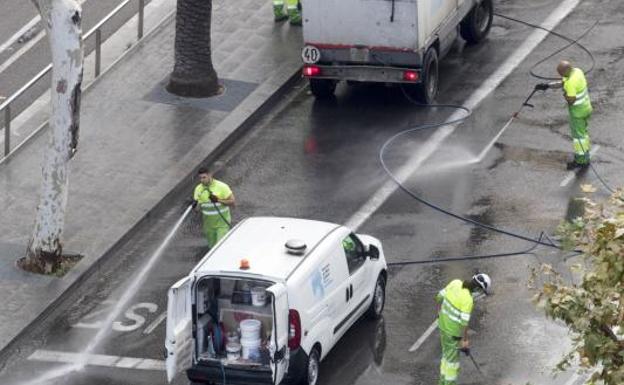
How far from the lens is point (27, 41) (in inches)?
1122

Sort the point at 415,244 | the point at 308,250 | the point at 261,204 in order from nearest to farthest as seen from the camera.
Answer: the point at 308,250 < the point at 415,244 < the point at 261,204

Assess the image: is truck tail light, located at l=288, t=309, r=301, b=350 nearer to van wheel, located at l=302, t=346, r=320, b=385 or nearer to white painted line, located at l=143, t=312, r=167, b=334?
van wheel, located at l=302, t=346, r=320, b=385

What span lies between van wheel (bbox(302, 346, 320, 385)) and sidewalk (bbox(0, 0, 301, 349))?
4.05m

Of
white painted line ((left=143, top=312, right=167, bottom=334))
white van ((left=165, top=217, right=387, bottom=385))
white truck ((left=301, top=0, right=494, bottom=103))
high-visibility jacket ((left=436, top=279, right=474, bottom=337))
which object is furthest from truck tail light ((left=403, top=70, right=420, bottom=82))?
high-visibility jacket ((left=436, top=279, right=474, bottom=337))

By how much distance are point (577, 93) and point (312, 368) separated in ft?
25.0

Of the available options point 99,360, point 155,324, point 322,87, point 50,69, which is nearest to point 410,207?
point 322,87

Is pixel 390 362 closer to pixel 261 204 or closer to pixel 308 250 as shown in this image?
pixel 308 250

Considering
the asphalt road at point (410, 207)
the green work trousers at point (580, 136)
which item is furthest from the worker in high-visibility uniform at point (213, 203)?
the green work trousers at point (580, 136)

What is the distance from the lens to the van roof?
1712 cm

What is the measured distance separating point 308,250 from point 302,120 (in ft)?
26.9

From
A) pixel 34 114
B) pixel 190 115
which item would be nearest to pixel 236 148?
pixel 190 115

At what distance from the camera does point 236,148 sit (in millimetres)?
24766

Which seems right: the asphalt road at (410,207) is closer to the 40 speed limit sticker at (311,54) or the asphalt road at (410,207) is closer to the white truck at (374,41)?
the white truck at (374,41)

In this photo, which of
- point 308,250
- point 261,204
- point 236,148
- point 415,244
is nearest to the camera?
point 308,250
